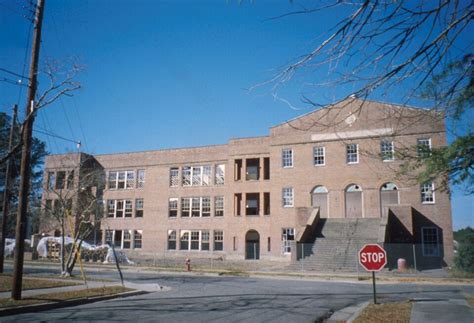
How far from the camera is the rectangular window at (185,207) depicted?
1742 inches

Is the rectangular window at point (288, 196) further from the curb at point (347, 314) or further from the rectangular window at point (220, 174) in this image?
the curb at point (347, 314)

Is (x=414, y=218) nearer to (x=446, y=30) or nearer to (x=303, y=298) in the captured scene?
(x=303, y=298)

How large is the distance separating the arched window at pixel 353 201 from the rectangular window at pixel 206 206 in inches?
584

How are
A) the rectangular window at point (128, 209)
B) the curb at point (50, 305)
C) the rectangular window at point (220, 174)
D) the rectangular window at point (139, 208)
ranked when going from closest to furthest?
the curb at point (50, 305), the rectangular window at point (220, 174), the rectangular window at point (139, 208), the rectangular window at point (128, 209)

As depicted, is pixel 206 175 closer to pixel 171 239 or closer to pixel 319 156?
pixel 171 239

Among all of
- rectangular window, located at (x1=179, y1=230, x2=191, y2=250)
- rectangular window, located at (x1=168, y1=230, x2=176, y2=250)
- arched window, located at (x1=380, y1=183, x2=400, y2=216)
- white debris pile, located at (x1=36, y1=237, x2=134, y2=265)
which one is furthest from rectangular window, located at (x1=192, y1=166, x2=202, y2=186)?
arched window, located at (x1=380, y1=183, x2=400, y2=216)

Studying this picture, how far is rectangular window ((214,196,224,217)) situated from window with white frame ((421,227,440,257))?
62.9 feet

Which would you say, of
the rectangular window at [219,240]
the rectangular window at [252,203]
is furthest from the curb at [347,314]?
the rectangular window at [219,240]

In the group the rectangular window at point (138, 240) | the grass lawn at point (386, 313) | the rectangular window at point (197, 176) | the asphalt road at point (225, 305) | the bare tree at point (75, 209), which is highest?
Answer: the rectangular window at point (197, 176)

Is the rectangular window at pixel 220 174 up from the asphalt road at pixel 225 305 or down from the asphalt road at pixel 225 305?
up

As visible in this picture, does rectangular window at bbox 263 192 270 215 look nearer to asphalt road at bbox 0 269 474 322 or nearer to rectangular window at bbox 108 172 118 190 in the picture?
rectangular window at bbox 108 172 118 190

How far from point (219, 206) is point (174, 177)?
6650 millimetres

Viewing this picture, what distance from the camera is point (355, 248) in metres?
29.0

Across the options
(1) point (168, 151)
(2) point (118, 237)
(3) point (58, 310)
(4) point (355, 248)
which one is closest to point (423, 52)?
(3) point (58, 310)
